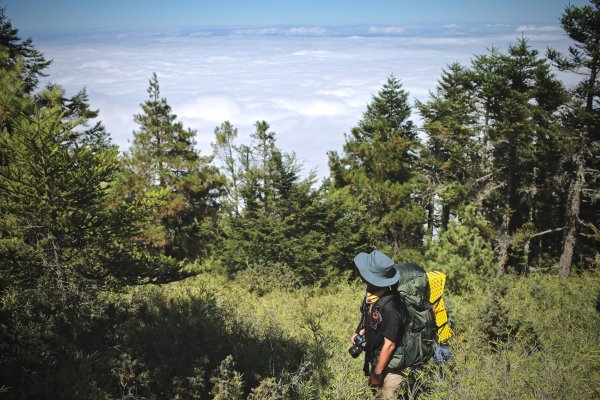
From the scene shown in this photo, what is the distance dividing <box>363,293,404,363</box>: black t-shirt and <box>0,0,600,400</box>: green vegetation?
1.62ft

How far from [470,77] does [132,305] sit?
20729 mm

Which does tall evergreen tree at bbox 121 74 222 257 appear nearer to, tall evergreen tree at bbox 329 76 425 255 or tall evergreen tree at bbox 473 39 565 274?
tall evergreen tree at bbox 329 76 425 255

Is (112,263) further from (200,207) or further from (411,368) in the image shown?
(200,207)

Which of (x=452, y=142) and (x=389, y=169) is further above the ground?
(x=452, y=142)

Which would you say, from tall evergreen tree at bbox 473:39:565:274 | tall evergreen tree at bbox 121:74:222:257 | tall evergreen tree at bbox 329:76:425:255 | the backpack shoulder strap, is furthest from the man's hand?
tall evergreen tree at bbox 121:74:222:257

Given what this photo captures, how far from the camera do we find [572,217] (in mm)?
17078

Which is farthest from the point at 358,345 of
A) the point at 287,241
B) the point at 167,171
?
the point at 167,171

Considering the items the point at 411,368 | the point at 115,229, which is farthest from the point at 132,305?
the point at 411,368

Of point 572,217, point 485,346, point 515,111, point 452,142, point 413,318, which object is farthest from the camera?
point 452,142

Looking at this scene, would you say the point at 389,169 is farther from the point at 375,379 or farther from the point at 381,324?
the point at 375,379

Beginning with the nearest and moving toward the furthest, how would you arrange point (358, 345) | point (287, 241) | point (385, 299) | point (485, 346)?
point (385, 299), point (358, 345), point (485, 346), point (287, 241)

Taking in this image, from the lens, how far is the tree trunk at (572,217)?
16.3m

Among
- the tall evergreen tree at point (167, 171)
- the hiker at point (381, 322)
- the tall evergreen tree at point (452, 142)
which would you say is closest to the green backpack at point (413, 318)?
the hiker at point (381, 322)

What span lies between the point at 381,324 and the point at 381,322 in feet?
0.09
